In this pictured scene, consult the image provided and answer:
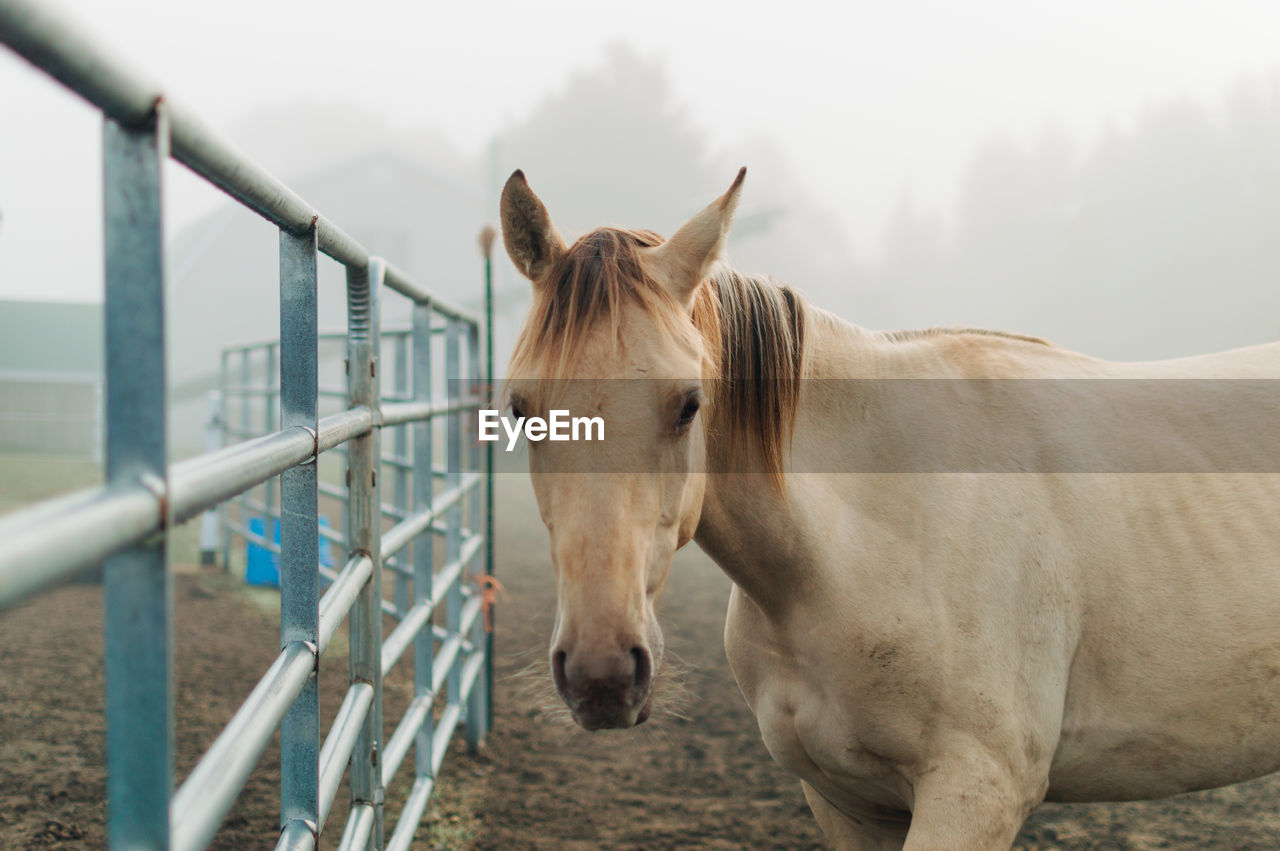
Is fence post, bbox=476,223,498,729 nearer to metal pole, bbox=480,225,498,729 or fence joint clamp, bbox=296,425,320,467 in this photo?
metal pole, bbox=480,225,498,729

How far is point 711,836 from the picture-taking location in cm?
284

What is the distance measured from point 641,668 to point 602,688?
0.09 metres

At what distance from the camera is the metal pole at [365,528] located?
175cm

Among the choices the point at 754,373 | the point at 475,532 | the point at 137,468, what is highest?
the point at 754,373

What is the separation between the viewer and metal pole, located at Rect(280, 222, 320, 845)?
1298 millimetres

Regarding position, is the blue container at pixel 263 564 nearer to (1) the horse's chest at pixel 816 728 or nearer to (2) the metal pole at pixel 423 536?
(2) the metal pole at pixel 423 536

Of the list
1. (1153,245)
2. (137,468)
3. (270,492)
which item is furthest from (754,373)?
(1153,245)

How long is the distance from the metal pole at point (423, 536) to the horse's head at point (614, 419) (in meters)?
0.98

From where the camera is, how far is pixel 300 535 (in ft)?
4.28

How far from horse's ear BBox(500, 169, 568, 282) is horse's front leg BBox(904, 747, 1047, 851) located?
1.39 m

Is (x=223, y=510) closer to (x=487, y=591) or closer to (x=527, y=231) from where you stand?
(x=487, y=591)

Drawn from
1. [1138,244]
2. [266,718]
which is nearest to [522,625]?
[266,718]

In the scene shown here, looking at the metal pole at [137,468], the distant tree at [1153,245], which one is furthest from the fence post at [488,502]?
the distant tree at [1153,245]

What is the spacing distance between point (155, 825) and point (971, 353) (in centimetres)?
206
